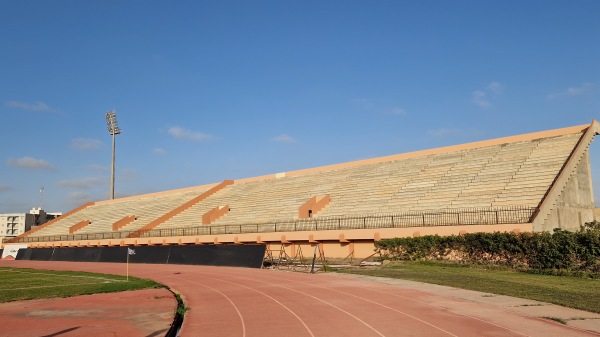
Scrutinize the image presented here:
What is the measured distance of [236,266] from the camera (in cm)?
3225

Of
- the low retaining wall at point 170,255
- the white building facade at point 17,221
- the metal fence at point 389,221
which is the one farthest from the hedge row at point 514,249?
the white building facade at point 17,221

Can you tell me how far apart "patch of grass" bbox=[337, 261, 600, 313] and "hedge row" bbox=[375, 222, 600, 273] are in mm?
878

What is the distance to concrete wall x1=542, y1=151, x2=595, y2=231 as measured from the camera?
1073 inches


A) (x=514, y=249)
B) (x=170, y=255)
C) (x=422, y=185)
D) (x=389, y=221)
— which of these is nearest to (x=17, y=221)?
(x=170, y=255)

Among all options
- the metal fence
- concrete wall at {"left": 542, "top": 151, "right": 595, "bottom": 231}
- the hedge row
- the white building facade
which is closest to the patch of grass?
the hedge row

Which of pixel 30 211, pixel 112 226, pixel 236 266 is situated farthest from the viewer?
pixel 30 211

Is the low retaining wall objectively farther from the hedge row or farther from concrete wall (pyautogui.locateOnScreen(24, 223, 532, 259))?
the hedge row

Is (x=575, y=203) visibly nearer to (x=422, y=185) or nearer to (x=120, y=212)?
(x=422, y=185)

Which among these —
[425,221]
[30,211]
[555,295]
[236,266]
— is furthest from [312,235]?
[30,211]

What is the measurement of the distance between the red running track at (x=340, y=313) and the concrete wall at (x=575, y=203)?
13.0 m

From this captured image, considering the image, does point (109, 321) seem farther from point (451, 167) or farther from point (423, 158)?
point (423, 158)

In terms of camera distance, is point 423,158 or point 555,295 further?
point 423,158

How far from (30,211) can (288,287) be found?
126m

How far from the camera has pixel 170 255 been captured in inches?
1479
